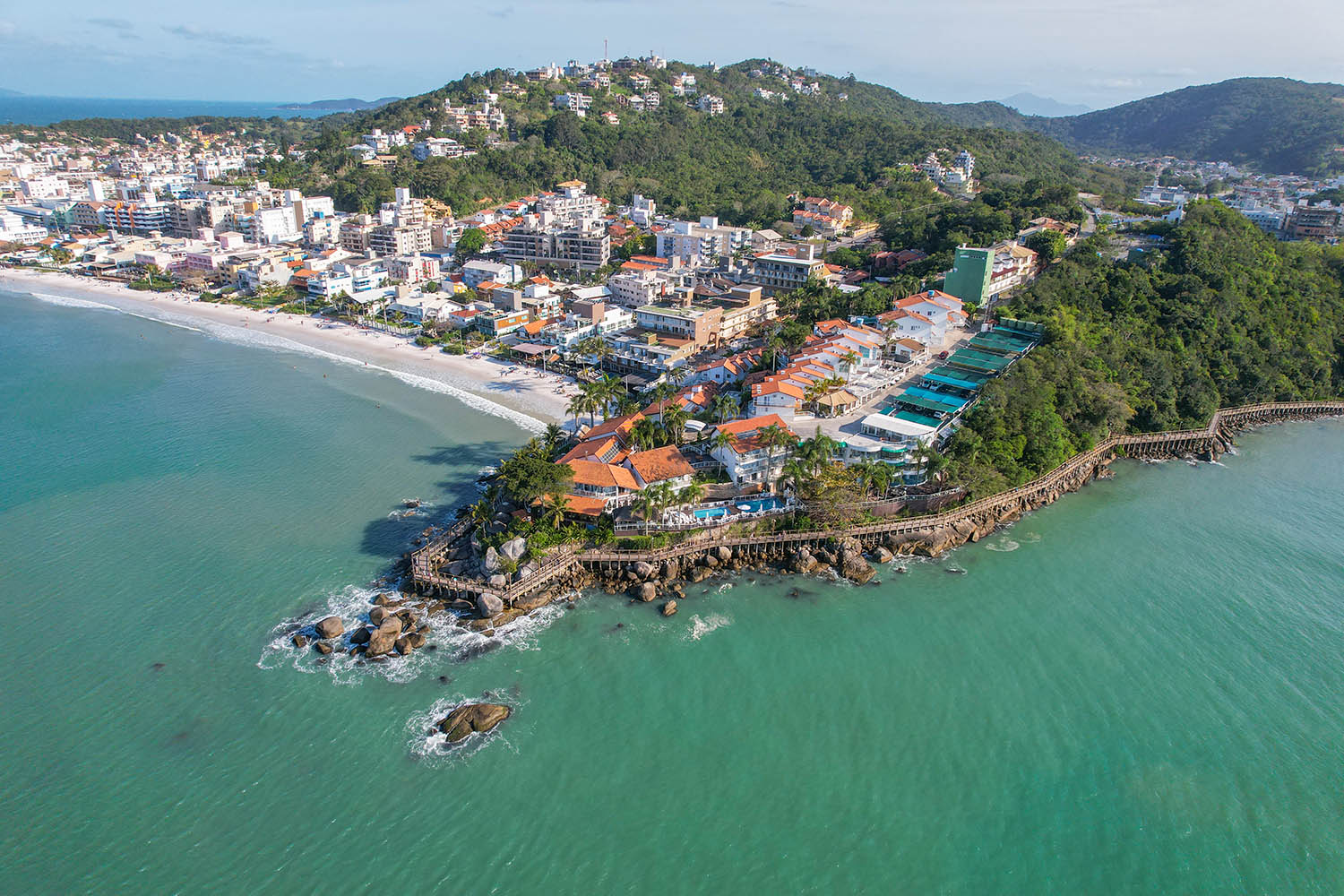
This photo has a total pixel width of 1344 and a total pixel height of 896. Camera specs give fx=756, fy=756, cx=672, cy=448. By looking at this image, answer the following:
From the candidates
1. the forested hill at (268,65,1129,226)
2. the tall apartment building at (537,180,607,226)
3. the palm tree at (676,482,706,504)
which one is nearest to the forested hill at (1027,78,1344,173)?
the forested hill at (268,65,1129,226)

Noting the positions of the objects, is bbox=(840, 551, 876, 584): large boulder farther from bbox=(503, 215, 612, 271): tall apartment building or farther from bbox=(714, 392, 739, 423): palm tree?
bbox=(503, 215, 612, 271): tall apartment building

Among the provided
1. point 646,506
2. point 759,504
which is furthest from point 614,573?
point 759,504

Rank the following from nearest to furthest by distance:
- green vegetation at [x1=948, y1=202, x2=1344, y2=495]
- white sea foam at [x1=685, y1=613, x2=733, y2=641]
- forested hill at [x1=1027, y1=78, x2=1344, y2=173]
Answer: white sea foam at [x1=685, y1=613, x2=733, y2=641]
green vegetation at [x1=948, y1=202, x2=1344, y2=495]
forested hill at [x1=1027, y1=78, x2=1344, y2=173]

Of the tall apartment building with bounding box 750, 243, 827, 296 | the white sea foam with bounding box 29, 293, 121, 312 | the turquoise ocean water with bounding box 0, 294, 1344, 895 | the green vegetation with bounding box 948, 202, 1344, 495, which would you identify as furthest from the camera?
the white sea foam with bounding box 29, 293, 121, 312

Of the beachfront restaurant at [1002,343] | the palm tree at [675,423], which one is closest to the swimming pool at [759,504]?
the palm tree at [675,423]

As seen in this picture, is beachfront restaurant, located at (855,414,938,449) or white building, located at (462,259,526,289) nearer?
beachfront restaurant, located at (855,414,938,449)

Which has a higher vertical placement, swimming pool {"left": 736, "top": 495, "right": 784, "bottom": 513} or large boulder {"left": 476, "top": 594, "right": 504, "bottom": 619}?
swimming pool {"left": 736, "top": 495, "right": 784, "bottom": 513}
